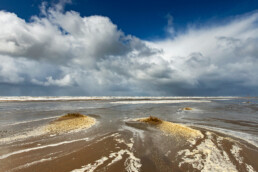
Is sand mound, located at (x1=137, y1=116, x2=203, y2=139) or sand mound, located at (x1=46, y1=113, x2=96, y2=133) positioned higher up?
sand mound, located at (x1=46, y1=113, x2=96, y2=133)

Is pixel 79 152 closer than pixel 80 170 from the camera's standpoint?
No

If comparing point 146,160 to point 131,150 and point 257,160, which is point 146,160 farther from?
point 257,160

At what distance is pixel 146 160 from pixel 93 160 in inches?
87.0

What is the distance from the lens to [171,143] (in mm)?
8109

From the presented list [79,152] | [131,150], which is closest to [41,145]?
[79,152]

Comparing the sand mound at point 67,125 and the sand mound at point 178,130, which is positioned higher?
the sand mound at point 67,125

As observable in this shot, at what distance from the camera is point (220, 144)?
796 cm

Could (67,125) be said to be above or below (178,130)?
above

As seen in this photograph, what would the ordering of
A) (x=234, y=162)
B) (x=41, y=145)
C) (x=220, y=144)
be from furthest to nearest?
(x=220, y=144), (x=41, y=145), (x=234, y=162)

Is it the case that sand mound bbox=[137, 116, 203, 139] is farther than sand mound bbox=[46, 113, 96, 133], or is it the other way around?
sand mound bbox=[46, 113, 96, 133]

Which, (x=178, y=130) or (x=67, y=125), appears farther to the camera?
(x=67, y=125)

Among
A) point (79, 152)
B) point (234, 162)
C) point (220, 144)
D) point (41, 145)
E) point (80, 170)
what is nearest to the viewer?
point (80, 170)

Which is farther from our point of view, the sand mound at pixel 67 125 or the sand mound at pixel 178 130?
the sand mound at pixel 67 125

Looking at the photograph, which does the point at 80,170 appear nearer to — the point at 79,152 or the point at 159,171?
the point at 79,152
